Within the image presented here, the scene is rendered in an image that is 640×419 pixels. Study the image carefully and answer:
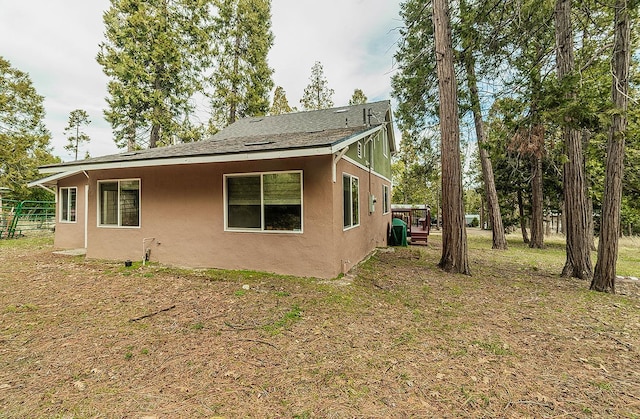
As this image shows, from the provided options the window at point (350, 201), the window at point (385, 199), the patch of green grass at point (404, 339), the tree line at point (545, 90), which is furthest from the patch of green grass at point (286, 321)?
the window at point (385, 199)

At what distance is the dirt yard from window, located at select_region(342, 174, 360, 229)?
1.78 m

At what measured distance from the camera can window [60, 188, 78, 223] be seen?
33.8ft

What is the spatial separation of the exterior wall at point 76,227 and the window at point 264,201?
23.9ft

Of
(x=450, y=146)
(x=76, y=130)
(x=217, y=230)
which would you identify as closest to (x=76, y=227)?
(x=217, y=230)

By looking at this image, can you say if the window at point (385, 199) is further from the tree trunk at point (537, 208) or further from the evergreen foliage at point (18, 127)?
the evergreen foliage at point (18, 127)

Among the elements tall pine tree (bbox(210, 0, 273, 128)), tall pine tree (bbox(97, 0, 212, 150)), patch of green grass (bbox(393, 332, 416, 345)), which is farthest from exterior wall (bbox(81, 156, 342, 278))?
tall pine tree (bbox(210, 0, 273, 128))

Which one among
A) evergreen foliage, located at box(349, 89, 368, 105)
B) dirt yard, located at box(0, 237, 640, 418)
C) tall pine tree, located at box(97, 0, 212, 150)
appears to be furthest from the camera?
evergreen foliage, located at box(349, 89, 368, 105)

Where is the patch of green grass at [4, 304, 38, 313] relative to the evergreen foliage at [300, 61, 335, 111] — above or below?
below

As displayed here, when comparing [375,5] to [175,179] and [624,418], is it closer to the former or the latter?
[175,179]

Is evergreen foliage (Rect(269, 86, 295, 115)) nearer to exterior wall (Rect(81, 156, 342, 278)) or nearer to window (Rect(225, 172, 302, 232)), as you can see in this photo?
exterior wall (Rect(81, 156, 342, 278))

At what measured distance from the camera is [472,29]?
702 centimetres

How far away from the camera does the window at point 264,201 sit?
6129 mm

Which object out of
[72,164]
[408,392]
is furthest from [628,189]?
[72,164]

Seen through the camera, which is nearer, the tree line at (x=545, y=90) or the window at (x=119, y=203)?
the tree line at (x=545, y=90)
